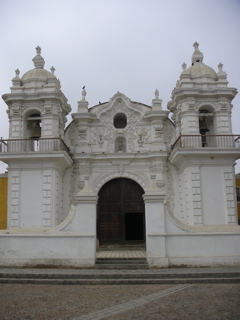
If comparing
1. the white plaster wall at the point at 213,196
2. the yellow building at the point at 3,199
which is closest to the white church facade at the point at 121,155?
the white plaster wall at the point at 213,196

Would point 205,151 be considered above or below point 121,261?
above

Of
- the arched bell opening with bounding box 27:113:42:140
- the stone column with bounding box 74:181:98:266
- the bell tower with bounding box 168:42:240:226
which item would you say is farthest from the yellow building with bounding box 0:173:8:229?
the bell tower with bounding box 168:42:240:226

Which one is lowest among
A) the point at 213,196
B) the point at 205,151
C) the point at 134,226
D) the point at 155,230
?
the point at 155,230

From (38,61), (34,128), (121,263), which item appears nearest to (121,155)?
(34,128)

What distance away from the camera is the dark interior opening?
19.8 metres

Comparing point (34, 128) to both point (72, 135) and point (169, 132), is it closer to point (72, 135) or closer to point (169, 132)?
point (72, 135)

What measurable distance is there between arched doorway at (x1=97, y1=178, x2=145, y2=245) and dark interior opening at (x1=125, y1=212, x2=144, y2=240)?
0.23 meters

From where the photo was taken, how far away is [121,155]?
1917cm

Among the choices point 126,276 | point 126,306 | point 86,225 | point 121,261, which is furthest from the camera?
point 121,261

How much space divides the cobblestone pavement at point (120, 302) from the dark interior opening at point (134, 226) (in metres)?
9.76

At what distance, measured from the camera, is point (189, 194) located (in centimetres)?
1731

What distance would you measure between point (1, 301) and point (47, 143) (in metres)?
10.3

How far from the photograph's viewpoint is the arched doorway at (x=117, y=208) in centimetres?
1856

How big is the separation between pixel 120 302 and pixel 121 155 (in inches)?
455
